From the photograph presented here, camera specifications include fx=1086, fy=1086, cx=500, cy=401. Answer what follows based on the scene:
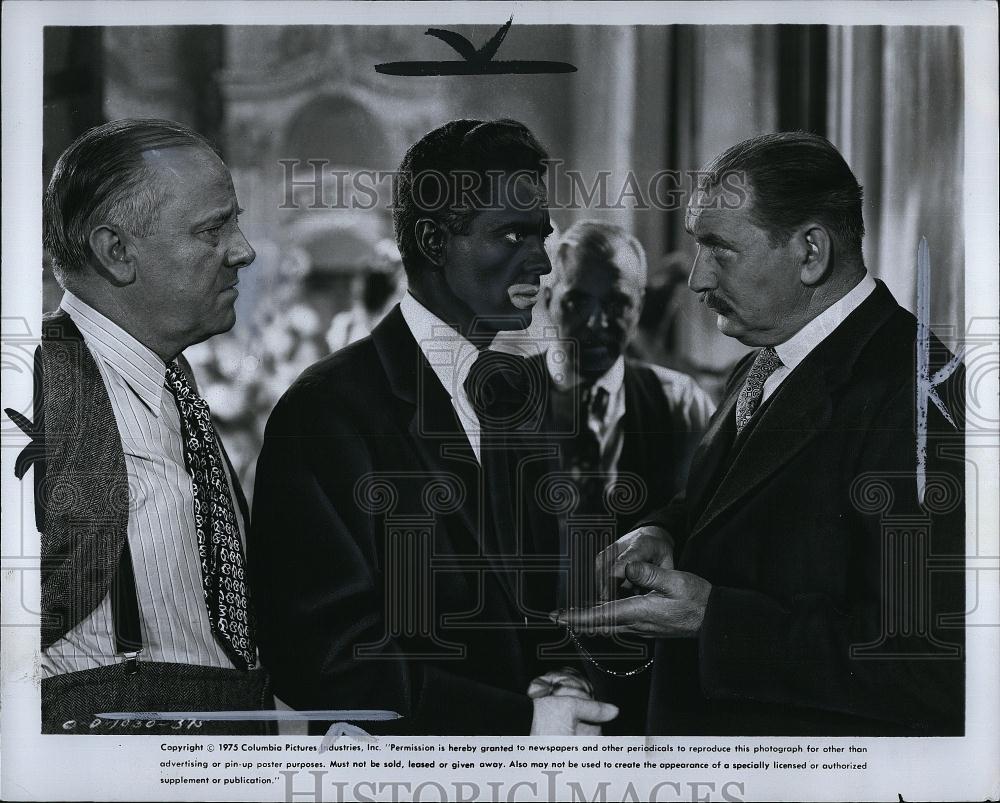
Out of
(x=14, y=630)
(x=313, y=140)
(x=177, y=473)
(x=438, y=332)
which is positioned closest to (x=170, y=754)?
(x=14, y=630)

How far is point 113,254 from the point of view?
341cm

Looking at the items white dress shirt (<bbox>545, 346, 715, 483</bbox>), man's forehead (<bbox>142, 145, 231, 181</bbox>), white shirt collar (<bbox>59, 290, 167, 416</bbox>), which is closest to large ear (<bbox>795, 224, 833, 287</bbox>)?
white dress shirt (<bbox>545, 346, 715, 483</bbox>)

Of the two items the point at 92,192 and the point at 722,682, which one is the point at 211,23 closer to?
the point at 92,192

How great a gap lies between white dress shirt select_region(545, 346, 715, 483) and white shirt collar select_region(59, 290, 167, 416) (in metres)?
1.24

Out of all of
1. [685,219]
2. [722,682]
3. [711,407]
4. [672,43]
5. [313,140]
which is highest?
[672,43]

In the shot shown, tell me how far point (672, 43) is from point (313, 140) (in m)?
1.20

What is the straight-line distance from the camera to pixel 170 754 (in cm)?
352

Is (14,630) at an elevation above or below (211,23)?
below

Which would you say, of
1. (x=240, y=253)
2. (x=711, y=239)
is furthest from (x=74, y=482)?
(x=711, y=239)

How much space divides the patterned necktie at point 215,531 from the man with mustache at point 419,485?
0.07 metres

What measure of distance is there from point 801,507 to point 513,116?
154 cm

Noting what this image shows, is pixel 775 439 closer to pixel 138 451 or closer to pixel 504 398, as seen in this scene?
pixel 504 398

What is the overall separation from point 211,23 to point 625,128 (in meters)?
1.39

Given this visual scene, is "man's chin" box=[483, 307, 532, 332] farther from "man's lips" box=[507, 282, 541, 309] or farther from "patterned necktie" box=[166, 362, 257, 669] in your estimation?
"patterned necktie" box=[166, 362, 257, 669]
